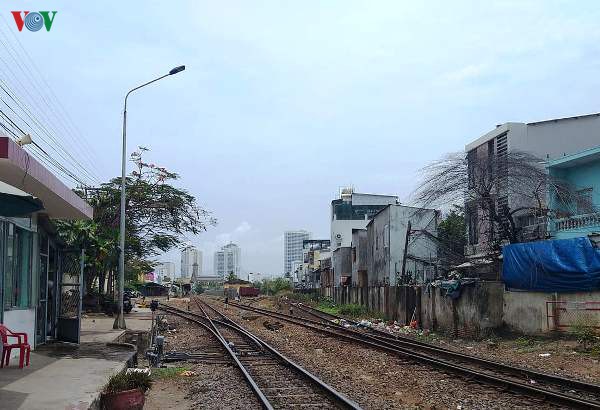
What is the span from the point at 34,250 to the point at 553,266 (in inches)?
543

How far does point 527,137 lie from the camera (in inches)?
1118

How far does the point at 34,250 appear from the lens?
13648 mm

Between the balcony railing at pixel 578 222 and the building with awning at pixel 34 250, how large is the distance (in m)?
16.7

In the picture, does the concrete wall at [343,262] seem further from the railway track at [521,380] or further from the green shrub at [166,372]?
the green shrub at [166,372]

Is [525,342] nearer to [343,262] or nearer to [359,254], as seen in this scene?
[359,254]

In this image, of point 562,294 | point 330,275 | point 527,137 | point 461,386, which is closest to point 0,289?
point 461,386

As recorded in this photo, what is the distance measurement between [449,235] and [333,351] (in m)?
21.4

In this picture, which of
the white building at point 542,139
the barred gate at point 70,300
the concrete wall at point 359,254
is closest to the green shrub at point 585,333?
the white building at point 542,139

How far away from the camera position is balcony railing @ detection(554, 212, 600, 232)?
21.1 metres

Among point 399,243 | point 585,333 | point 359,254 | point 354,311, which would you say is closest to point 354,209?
point 359,254

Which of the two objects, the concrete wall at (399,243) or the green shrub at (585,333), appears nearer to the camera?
the green shrub at (585,333)

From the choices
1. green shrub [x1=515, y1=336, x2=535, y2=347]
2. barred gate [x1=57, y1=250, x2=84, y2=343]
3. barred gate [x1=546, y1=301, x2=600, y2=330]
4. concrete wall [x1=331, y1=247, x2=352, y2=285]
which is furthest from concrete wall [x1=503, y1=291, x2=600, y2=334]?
concrete wall [x1=331, y1=247, x2=352, y2=285]

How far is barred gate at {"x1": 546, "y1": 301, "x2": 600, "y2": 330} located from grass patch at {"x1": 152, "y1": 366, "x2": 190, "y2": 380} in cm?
1024

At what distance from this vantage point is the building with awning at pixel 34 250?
8648mm
